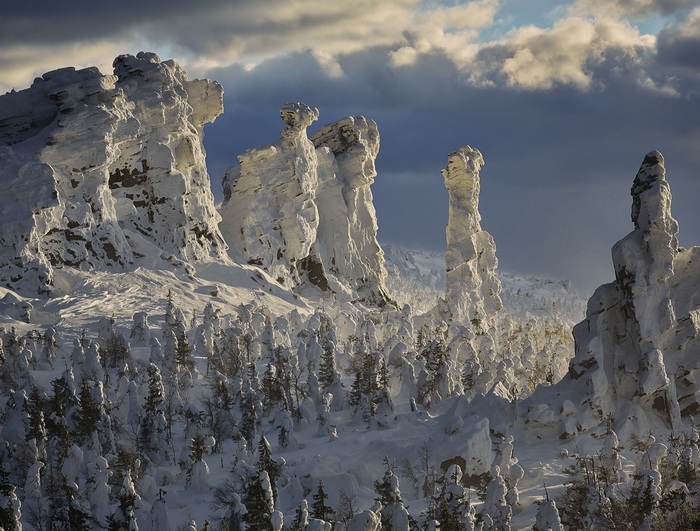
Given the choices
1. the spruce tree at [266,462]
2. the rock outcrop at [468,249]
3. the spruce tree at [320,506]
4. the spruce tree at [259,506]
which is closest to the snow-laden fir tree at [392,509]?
the spruce tree at [320,506]

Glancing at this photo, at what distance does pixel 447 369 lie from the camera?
80.3 metres

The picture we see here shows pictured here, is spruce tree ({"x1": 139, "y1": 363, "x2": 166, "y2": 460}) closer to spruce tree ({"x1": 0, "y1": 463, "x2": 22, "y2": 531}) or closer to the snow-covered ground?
the snow-covered ground

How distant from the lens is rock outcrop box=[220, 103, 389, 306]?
137m

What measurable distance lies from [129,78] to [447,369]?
6580 centimetres

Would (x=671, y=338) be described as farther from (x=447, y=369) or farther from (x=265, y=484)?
(x=265, y=484)

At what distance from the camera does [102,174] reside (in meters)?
109

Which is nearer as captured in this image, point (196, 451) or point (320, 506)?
point (320, 506)

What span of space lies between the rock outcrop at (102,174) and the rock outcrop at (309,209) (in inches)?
Result: 357

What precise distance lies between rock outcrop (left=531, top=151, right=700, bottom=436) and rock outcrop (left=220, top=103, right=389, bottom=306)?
7551 centimetres

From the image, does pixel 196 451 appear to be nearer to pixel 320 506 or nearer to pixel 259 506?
pixel 259 506

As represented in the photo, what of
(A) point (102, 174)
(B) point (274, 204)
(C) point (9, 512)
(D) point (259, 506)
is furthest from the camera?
(B) point (274, 204)

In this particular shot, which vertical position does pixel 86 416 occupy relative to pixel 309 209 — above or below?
below

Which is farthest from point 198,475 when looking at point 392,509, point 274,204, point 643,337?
point 274,204

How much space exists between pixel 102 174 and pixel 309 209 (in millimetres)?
39745
